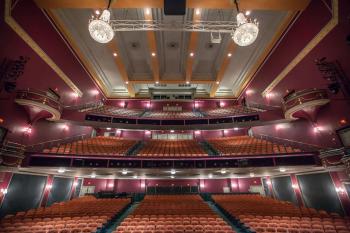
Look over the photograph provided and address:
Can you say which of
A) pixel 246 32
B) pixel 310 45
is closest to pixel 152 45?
pixel 246 32

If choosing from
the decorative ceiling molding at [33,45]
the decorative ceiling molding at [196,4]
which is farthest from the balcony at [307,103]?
the decorative ceiling molding at [33,45]

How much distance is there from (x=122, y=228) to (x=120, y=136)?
32.0 ft

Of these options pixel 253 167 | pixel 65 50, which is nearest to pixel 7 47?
pixel 65 50

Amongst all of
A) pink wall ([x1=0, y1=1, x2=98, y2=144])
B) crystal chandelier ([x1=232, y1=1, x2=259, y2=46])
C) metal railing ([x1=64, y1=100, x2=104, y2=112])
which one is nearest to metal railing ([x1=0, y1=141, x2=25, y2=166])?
pink wall ([x1=0, y1=1, x2=98, y2=144])

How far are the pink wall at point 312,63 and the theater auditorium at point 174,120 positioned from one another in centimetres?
5

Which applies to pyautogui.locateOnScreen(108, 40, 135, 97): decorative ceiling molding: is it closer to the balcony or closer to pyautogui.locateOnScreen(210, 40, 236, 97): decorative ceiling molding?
A: pyautogui.locateOnScreen(210, 40, 236, 97): decorative ceiling molding

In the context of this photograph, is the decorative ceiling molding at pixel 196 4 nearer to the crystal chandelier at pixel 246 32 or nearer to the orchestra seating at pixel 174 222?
the crystal chandelier at pixel 246 32

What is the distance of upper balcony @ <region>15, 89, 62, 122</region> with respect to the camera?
691 centimetres

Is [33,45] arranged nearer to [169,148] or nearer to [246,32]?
[246,32]

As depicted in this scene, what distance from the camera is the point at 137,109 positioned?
1596 cm

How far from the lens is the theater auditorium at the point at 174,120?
5.78 metres

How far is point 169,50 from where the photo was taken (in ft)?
37.6

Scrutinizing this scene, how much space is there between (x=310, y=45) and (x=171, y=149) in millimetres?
9147

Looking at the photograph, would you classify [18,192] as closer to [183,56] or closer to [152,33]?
[152,33]
